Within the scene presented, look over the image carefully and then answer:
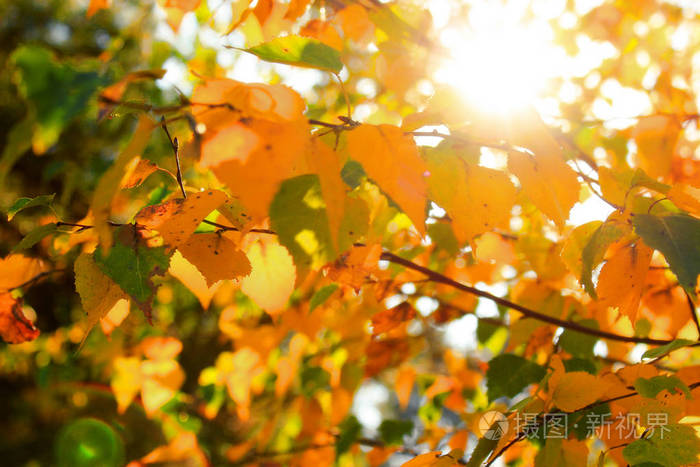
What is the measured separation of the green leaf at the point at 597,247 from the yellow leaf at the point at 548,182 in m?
0.04

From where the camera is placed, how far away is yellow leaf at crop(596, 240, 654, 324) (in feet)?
1.78

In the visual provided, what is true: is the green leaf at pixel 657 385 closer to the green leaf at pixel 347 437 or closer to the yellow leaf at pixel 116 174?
the yellow leaf at pixel 116 174

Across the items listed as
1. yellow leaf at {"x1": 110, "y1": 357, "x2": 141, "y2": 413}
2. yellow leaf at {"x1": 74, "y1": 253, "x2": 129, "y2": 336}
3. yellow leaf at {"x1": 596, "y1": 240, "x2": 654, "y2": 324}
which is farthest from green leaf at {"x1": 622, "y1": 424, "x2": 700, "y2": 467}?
yellow leaf at {"x1": 110, "y1": 357, "x2": 141, "y2": 413}

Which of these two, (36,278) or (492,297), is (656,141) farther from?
(36,278)

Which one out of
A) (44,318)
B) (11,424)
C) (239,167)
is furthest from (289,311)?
(11,424)

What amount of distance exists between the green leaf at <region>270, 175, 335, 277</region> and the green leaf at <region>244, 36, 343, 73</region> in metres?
0.11

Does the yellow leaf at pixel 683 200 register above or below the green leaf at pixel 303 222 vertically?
above

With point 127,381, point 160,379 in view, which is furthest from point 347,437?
point 127,381

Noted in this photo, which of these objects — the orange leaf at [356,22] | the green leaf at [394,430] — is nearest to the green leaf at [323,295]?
the orange leaf at [356,22]

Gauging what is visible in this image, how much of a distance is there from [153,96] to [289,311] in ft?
3.55

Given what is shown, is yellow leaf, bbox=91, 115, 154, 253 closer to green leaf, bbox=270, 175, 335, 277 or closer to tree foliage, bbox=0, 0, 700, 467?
tree foliage, bbox=0, 0, 700, 467

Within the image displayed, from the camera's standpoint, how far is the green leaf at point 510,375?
31.9 inches

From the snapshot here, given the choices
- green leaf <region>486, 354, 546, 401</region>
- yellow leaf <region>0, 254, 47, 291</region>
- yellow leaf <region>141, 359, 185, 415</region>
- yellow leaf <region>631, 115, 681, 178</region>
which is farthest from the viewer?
yellow leaf <region>141, 359, 185, 415</region>

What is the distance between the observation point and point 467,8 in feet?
5.70
